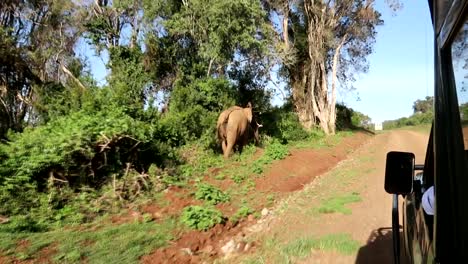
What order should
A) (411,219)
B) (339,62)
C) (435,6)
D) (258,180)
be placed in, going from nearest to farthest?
(435,6) < (411,219) < (258,180) < (339,62)

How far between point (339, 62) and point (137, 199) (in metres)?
26.2

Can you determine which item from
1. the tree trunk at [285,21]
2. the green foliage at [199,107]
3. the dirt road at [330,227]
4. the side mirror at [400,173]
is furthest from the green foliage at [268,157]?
the tree trunk at [285,21]

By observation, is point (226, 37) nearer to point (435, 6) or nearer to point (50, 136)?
point (50, 136)

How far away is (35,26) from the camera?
26.6m

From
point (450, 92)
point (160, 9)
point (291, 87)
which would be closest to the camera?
point (450, 92)

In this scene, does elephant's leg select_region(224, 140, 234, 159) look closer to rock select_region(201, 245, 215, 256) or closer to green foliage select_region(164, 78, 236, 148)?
green foliage select_region(164, 78, 236, 148)

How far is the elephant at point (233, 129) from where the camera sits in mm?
16750

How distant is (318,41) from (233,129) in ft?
45.8

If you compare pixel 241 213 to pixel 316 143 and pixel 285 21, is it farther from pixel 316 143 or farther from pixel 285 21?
pixel 285 21

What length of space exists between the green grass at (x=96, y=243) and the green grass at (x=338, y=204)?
3031mm

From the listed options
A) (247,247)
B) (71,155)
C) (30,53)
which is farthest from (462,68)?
(30,53)

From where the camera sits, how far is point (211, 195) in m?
10.7

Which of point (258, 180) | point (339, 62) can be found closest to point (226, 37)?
point (258, 180)

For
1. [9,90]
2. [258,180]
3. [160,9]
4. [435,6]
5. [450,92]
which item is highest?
[160,9]
